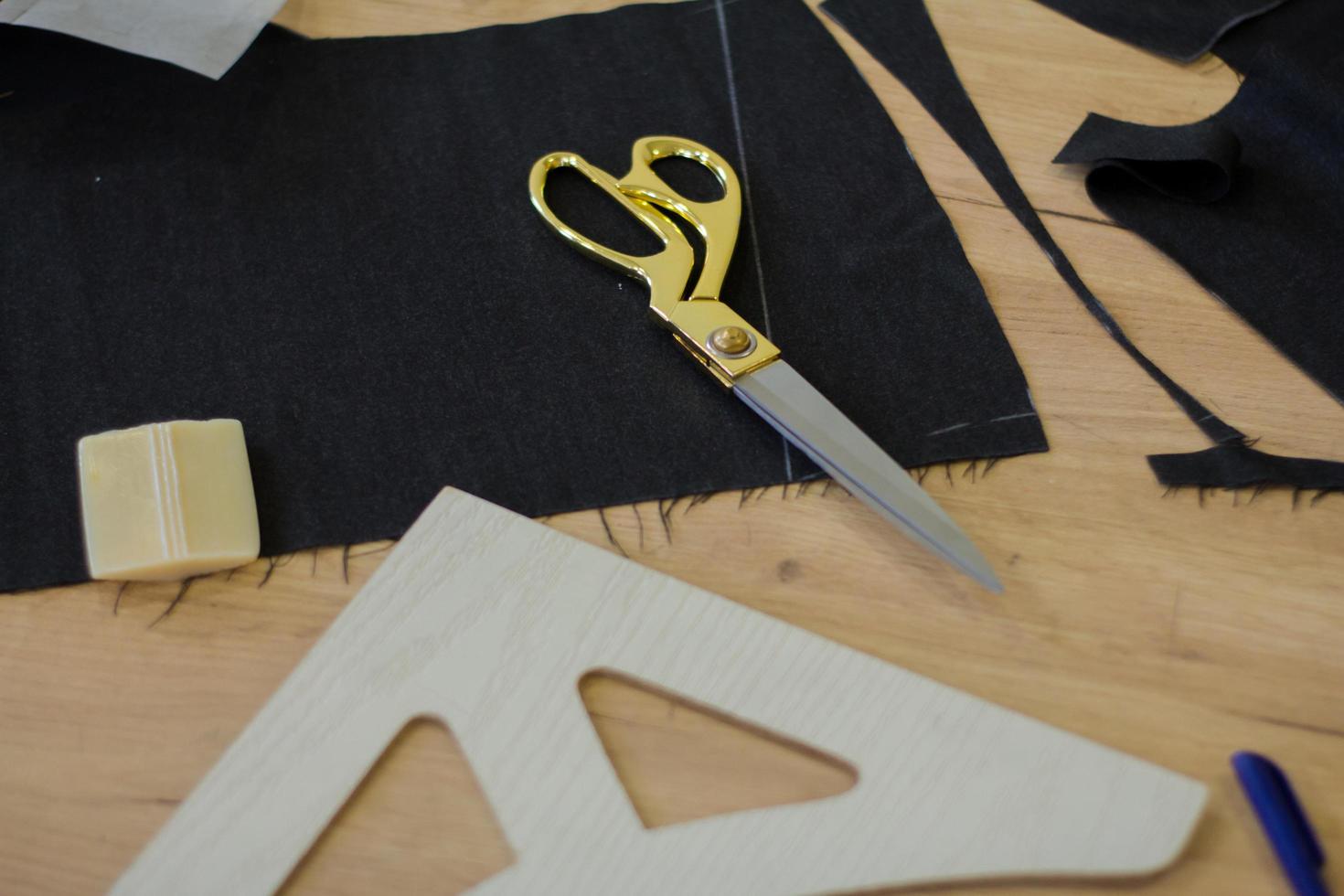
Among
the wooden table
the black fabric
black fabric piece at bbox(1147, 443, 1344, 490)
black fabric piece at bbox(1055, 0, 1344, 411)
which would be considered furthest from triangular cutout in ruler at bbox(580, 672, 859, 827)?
black fabric piece at bbox(1055, 0, 1344, 411)

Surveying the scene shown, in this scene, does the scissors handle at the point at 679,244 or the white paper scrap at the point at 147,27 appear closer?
the scissors handle at the point at 679,244

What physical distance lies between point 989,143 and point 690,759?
48cm

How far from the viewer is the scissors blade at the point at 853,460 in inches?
22.1

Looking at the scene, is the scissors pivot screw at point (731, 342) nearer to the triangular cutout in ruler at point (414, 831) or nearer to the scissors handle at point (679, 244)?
the scissors handle at point (679, 244)

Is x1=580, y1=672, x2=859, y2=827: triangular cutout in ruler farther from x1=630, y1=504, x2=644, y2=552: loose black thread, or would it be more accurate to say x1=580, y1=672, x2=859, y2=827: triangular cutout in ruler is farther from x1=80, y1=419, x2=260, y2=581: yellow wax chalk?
x1=80, y1=419, x2=260, y2=581: yellow wax chalk

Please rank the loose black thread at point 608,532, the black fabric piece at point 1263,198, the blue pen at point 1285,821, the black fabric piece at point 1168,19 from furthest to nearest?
the black fabric piece at point 1168,19
the black fabric piece at point 1263,198
the loose black thread at point 608,532
the blue pen at point 1285,821

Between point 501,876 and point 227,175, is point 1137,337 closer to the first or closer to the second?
point 501,876

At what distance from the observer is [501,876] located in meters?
0.49

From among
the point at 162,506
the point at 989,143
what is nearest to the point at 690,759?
the point at 162,506

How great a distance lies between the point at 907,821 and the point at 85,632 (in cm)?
40

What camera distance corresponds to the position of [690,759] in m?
0.53

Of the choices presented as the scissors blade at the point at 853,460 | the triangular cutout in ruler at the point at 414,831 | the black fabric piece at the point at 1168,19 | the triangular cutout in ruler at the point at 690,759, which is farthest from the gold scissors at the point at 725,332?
the black fabric piece at the point at 1168,19

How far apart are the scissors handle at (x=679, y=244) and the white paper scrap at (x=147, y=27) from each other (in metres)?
0.23

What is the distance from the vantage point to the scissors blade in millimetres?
561
